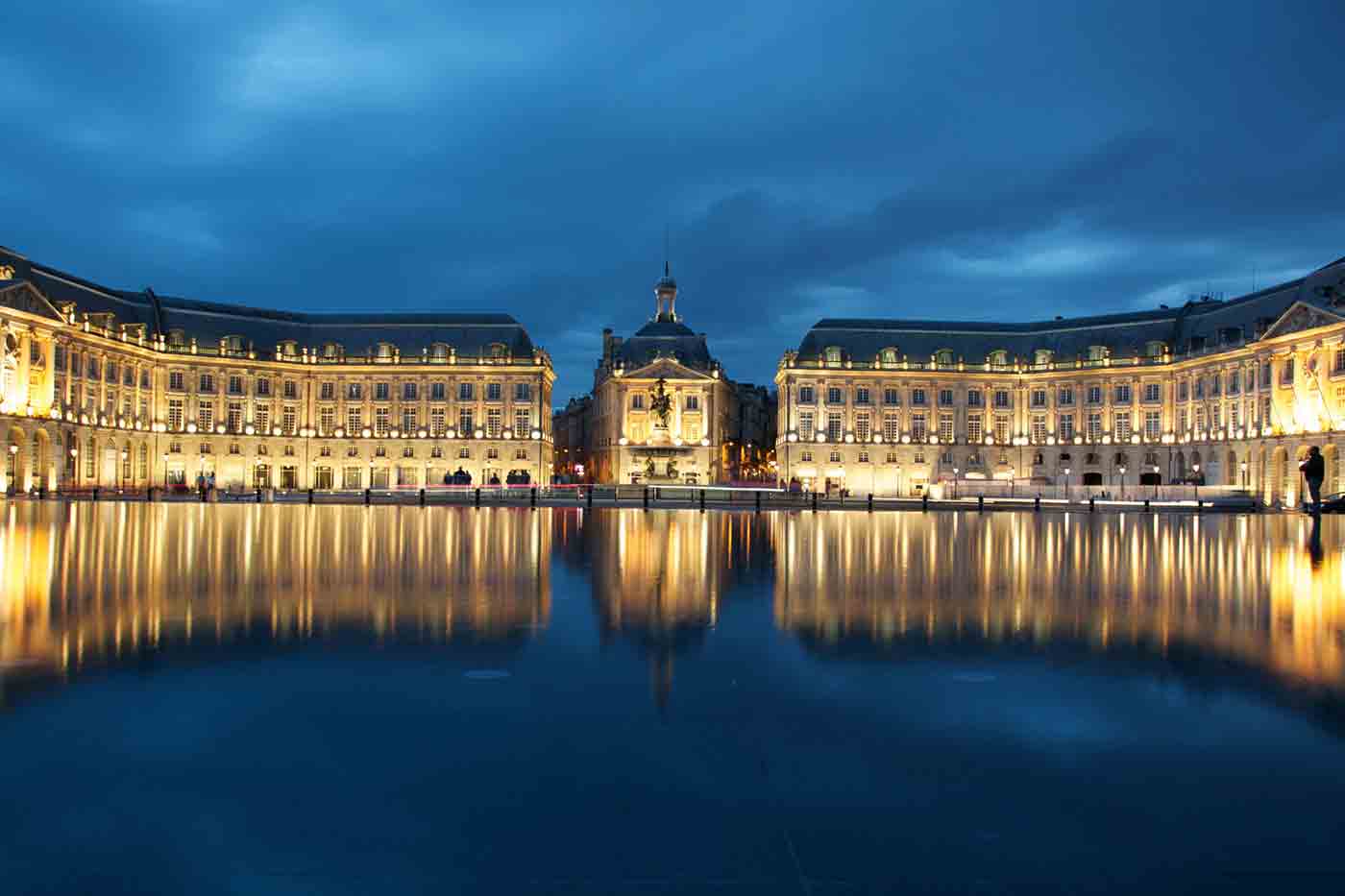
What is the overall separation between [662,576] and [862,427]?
8245 cm

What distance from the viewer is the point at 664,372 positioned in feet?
298

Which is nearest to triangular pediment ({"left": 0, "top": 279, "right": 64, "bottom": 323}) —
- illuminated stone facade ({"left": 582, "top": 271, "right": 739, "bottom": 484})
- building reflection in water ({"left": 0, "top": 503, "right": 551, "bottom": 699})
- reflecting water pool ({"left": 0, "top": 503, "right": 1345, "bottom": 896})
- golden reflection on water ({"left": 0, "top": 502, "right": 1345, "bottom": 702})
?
illuminated stone facade ({"left": 582, "top": 271, "right": 739, "bottom": 484})

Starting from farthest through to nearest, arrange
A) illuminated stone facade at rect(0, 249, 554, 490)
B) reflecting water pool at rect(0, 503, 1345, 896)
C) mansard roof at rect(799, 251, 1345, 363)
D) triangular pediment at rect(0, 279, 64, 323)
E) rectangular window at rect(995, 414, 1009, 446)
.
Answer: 1. rectangular window at rect(995, 414, 1009, 446)
2. illuminated stone facade at rect(0, 249, 554, 490)
3. mansard roof at rect(799, 251, 1345, 363)
4. triangular pediment at rect(0, 279, 64, 323)
5. reflecting water pool at rect(0, 503, 1345, 896)

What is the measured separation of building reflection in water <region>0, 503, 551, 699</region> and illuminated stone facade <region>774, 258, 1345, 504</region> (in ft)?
238

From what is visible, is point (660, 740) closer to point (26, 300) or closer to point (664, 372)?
point (26, 300)

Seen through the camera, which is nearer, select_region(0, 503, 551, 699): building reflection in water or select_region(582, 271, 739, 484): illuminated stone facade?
select_region(0, 503, 551, 699): building reflection in water

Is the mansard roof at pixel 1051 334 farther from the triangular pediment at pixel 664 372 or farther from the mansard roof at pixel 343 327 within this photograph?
the mansard roof at pixel 343 327

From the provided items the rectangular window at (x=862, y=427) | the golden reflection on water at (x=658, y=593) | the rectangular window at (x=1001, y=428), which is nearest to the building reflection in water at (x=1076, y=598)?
the golden reflection on water at (x=658, y=593)

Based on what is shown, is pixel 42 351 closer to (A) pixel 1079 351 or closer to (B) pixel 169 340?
(B) pixel 169 340

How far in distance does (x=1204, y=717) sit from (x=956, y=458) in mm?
91084

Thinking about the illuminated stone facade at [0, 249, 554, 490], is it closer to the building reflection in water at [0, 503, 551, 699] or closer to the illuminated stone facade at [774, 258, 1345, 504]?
the illuminated stone facade at [774, 258, 1345, 504]

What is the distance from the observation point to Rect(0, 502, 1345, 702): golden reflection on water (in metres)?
8.27

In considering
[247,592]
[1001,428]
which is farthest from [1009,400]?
[247,592]

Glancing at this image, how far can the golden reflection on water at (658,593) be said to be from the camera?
326 inches
